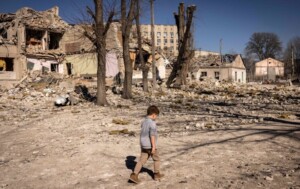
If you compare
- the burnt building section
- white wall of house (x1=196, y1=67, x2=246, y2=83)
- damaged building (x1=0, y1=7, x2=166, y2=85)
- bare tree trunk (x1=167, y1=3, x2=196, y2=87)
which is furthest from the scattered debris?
white wall of house (x1=196, y1=67, x2=246, y2=83)

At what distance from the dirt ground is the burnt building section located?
58.5 feet

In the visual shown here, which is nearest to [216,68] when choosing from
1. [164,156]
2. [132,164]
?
[164,156]

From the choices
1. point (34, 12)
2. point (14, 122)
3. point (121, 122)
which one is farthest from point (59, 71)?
point (121, 122)

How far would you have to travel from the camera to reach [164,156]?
16.8 feet

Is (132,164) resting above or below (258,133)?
below

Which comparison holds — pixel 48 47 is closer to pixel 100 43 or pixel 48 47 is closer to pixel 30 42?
pixel 30 42

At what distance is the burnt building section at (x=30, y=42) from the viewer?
24406mm

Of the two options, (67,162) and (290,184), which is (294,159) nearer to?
(290,184)

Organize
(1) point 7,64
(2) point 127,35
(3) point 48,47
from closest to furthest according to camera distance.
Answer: (2) point 127,35
(1) point 7,64
(3) point 48,47

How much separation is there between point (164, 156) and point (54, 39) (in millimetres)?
27426

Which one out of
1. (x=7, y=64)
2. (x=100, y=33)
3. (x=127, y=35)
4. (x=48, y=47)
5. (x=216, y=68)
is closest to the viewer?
(x=100, y=33)

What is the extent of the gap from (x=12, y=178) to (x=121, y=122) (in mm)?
4342

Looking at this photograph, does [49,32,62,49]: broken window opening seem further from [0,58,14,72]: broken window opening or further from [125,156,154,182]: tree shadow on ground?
[125,156,154,182]: tree shadow on ground

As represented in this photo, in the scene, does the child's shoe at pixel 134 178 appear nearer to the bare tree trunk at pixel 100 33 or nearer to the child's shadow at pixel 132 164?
the child's shadow at pixel 132 164
